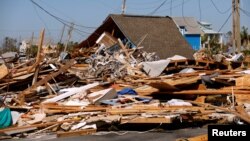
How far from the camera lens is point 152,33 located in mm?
27344

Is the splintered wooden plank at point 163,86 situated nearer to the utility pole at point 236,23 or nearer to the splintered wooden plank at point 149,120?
the splintered wooden plank at point 149,120

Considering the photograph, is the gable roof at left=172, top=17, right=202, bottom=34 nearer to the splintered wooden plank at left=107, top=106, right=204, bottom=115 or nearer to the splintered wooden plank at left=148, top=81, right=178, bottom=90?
the splintered wooden plank at left=148, top=81, right=178, bottom=90

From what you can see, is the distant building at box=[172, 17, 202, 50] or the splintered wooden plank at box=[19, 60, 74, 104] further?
the distant building at box=[172, 17, 202, 50]

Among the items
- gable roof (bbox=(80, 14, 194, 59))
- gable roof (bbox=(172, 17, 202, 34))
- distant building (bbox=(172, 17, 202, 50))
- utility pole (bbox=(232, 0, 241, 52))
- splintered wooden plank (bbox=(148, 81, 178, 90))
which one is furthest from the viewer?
gable roof (bbox=(172, 17, 202, 34))

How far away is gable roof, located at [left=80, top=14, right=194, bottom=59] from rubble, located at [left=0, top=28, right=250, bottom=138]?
26.7 ft

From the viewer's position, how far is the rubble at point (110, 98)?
9.35 m

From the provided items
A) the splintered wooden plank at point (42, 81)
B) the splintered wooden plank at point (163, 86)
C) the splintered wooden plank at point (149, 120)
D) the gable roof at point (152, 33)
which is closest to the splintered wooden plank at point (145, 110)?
the splintered wooden plank at point (149, 120)

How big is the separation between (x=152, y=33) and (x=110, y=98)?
54.0ft

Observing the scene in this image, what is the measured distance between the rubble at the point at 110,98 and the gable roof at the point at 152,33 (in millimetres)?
8125

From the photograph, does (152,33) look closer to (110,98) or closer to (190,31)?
(110,98)

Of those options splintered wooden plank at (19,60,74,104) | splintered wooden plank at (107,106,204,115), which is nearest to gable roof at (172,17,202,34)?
splintered wooden plank at (19,60,74,104)

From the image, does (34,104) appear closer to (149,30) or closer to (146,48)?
(146,48)

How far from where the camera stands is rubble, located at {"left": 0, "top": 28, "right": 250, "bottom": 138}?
935 centimetres

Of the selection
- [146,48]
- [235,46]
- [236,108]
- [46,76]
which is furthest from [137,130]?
[235,46]
